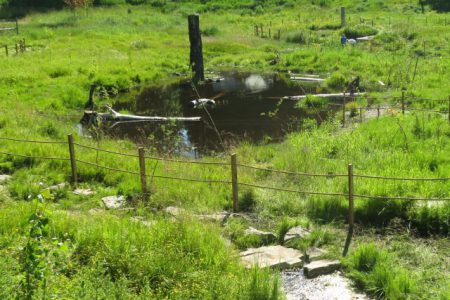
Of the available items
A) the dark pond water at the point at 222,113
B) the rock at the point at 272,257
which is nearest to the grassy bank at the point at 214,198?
the rock at the point at 272,257

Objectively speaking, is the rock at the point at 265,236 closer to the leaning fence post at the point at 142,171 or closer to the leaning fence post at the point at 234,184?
the leaning fence post at the point at 234,184

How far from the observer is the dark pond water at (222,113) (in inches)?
682

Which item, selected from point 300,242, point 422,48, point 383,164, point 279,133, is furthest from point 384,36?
point 300,242

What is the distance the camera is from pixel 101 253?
8.01 meters

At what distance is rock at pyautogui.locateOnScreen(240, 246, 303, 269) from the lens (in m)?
8.54

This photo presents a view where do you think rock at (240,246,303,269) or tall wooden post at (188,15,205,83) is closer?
rock at (240,246,303,269)

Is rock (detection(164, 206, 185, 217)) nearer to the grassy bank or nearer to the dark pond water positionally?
the grassy bank

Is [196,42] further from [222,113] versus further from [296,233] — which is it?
Result: [296,233]

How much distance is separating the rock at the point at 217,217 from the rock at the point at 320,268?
2.12 meters

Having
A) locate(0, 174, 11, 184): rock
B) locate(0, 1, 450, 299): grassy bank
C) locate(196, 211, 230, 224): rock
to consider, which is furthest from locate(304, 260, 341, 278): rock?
locate(0, 174, 11, 184): rock

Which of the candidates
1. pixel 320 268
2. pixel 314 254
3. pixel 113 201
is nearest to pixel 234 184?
pixel 314 254

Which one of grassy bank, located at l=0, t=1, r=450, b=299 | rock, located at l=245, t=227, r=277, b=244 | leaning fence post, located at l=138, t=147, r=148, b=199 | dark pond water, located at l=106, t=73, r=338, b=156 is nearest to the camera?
grassy bank, located at l=0, t=1, r=450, b=299

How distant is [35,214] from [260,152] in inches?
351

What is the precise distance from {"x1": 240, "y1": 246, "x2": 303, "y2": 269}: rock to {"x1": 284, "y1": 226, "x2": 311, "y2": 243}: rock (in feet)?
0.89
